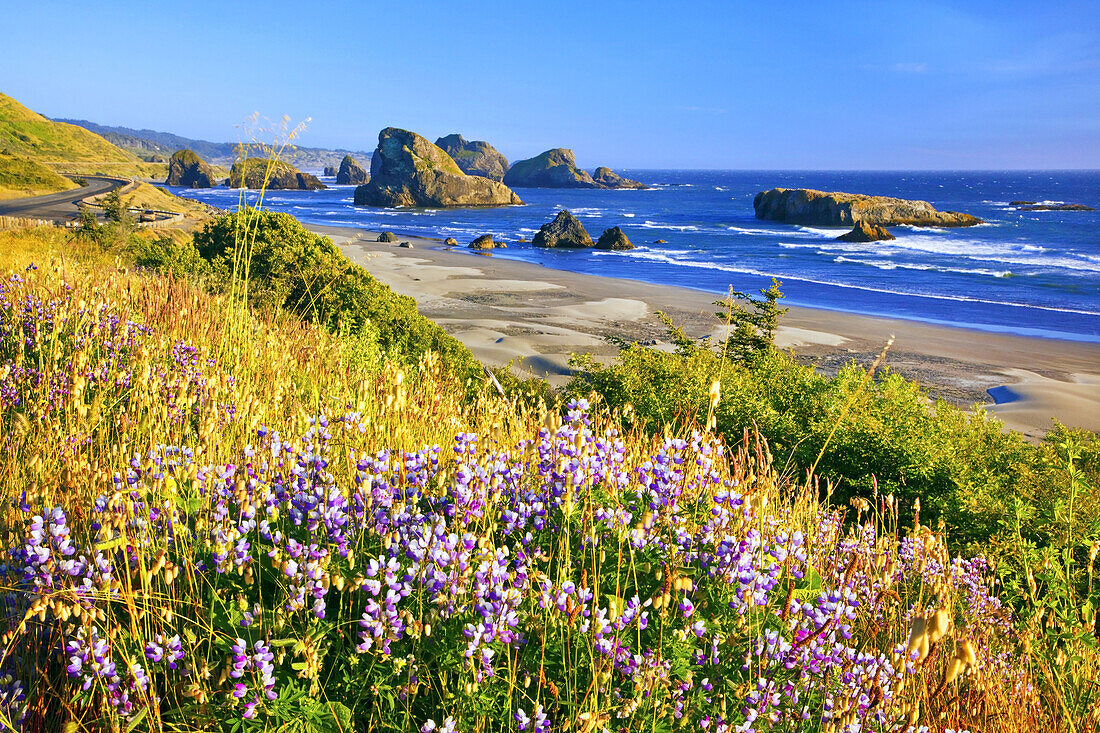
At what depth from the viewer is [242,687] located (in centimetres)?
158

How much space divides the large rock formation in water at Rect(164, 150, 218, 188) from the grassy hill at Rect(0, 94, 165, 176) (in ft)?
14.3

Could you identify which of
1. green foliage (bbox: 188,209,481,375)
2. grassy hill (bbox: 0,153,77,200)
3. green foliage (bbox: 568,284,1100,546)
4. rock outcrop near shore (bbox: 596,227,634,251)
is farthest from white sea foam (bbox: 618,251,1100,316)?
grassy hill (bbox: 0,153,77,200)

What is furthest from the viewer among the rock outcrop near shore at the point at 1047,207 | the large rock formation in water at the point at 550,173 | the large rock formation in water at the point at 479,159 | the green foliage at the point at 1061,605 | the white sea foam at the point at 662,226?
the large rock formation in water at the point at 479,159

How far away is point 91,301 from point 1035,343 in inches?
1009

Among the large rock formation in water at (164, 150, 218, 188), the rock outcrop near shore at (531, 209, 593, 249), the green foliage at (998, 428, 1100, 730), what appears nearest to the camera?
the green foliage at (998, 428, 1100, 730)

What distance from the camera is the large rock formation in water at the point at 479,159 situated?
6959 inches

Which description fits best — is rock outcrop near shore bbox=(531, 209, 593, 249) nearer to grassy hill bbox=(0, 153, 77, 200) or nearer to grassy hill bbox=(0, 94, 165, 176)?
grassy hill bbox=(0, 153, 77, 200)

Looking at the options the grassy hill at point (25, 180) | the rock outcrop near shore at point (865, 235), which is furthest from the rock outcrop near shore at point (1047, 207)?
the grassy hill at point (25, 180)

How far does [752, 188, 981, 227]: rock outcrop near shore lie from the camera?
212 feet

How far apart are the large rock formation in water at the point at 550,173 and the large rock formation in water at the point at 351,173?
37660 mm

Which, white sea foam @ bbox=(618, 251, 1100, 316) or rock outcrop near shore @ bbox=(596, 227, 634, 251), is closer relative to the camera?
white sea foam @ bbox=(618, 251, 1100, 316)

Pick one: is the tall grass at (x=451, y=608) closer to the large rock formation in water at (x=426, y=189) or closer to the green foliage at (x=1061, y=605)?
the green foliage at (x=1061, y=605)

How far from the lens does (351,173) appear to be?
504 ft

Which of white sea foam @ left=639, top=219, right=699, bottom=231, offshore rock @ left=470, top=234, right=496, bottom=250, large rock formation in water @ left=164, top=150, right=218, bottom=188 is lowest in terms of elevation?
offshore rock @ left=470, top=234, right=496, bottom=250
